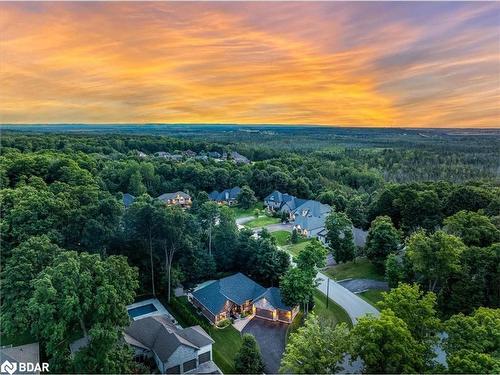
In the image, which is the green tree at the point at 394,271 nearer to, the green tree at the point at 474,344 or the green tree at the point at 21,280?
the green tree at the point at 474,344

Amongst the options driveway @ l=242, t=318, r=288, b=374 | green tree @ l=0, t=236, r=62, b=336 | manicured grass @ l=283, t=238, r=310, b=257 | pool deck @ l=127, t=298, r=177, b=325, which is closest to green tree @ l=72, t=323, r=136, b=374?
green tree @ l=0, t=236, r=62, b=336

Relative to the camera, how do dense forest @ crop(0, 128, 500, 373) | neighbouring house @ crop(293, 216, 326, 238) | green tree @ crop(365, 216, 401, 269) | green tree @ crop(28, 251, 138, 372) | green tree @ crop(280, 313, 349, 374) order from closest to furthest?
green tree @ crop(280, 313, 349, 374), green tree @ crop(28, 251, 138, 372), dense forest @ crop(0, 128, 500, 373), green tree @ crop(365, 216, 401, 269), neighbouring house @ crop(293, 216, 326, 238)

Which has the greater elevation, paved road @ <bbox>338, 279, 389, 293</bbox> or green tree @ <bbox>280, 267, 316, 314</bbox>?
green tree @ <bbox>280, 267, 316, 314</bbox>

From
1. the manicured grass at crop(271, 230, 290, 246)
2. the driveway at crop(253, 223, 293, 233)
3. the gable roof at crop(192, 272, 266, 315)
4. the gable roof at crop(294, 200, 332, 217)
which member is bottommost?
the manicured grass at crop(271, 230, 290, 246)

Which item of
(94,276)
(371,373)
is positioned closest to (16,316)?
(94,276)

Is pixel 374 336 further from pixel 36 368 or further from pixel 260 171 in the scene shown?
pixel 260 171

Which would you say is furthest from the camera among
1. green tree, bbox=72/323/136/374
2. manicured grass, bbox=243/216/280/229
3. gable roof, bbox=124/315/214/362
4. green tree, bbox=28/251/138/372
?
manicured grass, bbox=243/216/280/229

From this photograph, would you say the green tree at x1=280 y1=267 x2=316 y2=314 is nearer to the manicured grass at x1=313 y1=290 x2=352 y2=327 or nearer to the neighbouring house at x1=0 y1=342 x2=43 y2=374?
the manicured grass at x1=313 y1=290 x2=352 y2=327
